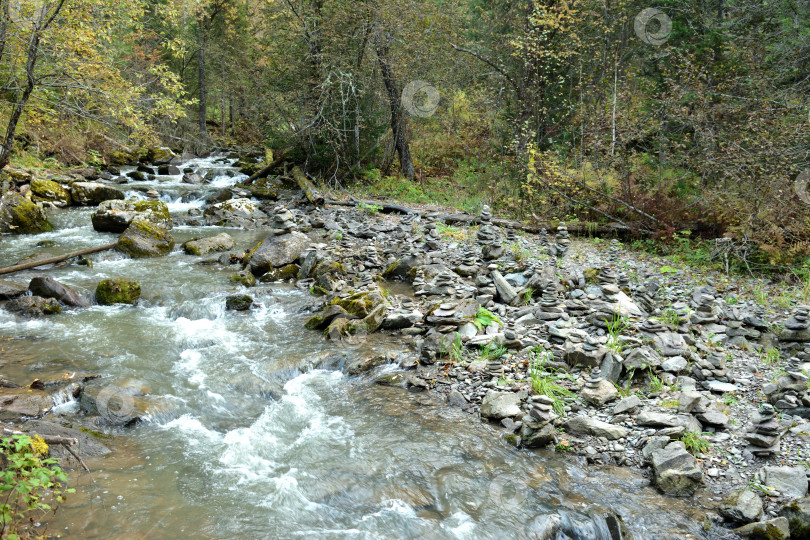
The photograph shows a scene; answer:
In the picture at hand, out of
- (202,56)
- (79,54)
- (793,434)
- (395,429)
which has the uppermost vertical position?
(202,56)

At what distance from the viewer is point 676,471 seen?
3867 mm

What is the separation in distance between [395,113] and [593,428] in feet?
50.7

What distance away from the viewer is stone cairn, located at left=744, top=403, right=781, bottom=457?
393 centimetres

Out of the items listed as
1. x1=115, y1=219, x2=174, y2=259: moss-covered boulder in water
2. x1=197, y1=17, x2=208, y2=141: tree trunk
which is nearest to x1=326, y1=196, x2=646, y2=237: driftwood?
x1=115, y1=219, x2=174, y2=259: moss-covered boulder in water

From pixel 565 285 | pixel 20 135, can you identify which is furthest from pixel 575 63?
pixel 20 135

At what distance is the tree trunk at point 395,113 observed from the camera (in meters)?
16.4

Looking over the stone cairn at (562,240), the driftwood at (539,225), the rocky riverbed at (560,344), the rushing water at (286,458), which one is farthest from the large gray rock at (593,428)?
the driftwood at (539,225)

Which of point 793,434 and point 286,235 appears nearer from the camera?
point 793,434

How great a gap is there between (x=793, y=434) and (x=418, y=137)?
18.6 meters

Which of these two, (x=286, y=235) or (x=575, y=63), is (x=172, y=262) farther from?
(x=575, y=63)

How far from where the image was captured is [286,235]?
10.9 m

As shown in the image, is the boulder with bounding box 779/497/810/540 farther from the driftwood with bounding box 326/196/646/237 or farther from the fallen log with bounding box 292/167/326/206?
the fallen log with bounding box 292/167/326/206

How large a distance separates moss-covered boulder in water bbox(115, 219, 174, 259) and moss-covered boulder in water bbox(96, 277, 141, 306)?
260 cm

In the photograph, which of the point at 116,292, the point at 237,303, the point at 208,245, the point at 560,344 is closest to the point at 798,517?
the point at 560,344
